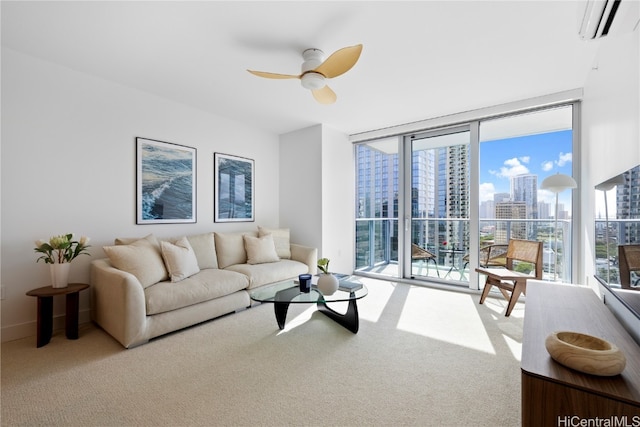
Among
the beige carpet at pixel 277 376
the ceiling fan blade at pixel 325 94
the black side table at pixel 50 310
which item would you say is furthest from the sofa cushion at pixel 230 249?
the ceiling fan blade at pixel 325 94

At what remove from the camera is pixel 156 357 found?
7.23 feet

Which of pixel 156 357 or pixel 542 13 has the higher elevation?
pixel 542 13

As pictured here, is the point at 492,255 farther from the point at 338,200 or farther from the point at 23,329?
the point at 23,329

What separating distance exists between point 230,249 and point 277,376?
212 centimetres

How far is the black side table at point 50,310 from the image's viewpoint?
2.34 metres

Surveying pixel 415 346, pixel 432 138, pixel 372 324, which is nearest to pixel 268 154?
pixel 432 138

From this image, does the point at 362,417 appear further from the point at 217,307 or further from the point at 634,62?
the point at 634,62

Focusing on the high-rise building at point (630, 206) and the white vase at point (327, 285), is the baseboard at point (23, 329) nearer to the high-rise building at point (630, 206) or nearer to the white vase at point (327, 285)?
the white vase at point (327, 285)

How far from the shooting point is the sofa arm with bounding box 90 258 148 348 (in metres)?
2.28

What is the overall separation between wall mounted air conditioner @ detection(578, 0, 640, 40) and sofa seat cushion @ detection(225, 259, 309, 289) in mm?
3408

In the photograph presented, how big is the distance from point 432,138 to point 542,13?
2456 millimetres

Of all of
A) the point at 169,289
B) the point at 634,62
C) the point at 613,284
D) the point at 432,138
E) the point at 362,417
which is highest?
the point at 432,138

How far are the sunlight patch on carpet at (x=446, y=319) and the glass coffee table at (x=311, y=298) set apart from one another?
0.54 meters

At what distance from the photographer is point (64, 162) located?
2.76 meters
